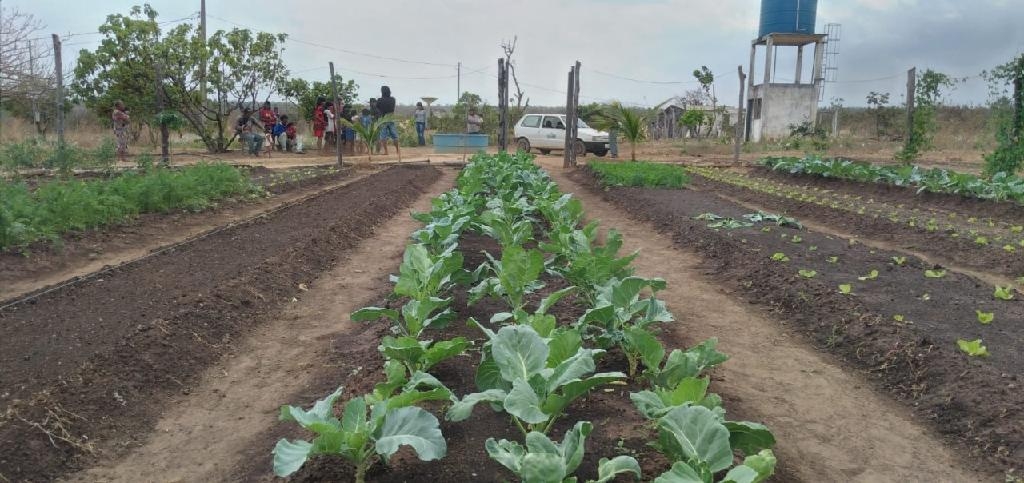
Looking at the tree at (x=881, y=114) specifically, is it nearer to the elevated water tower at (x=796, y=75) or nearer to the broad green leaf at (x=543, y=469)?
the elevated water tower at (x=796, y=75)

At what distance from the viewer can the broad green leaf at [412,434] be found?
2473 millimetres

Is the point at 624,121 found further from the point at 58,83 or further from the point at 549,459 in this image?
the point at 549,459

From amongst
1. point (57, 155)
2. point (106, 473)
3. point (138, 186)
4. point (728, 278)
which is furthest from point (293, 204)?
point (106, 473)

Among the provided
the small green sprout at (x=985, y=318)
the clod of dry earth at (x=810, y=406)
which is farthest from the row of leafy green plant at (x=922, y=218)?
the clod of dry earth at (x=810, y=406)

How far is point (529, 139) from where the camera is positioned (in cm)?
2758

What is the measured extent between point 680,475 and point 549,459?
40 centimetres

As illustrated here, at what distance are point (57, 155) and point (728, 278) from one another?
1352cm

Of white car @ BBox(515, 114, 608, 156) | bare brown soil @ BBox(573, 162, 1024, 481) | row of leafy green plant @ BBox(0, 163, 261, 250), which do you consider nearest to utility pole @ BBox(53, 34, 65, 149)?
row of leafy green plant @ BBox(0, 163, 261, 250)

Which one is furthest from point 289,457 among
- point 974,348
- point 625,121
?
point 625,121

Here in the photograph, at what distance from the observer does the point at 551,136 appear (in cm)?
2695

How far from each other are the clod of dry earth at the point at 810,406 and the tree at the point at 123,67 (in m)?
21.4

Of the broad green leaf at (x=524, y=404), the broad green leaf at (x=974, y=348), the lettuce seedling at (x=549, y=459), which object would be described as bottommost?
the broad green leaf at (x=974, y=348)

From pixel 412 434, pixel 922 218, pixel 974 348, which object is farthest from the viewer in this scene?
pixel 922 218

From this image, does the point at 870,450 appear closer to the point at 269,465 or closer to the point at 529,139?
the point at 269,465
